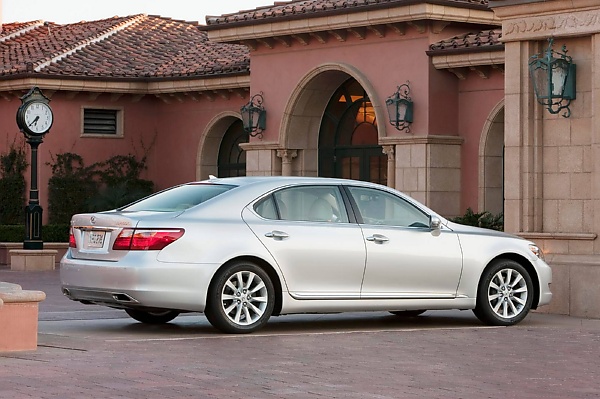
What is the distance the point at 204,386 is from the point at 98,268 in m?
3.54

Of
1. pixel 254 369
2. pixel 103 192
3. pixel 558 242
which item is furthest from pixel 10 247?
pixel 254 369

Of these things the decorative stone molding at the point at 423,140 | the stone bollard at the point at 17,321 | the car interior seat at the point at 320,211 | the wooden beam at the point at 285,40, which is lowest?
the stone bollard at the point at 17,321

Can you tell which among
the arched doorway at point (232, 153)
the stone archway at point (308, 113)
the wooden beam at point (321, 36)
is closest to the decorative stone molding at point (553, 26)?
the wooden beam at point (321, 36)

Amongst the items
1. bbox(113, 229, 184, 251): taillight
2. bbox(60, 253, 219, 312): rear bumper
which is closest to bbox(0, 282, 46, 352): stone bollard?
bbox(60, 253, 219, 312): rear bumper

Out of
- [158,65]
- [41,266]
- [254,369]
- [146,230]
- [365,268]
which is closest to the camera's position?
[254,369]

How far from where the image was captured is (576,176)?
1464 centimetres

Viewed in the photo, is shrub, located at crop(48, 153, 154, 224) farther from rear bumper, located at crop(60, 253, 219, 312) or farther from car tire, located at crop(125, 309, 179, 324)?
rear bumper, located at crop(60, 253, 219, 312)

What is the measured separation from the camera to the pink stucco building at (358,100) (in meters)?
14.7

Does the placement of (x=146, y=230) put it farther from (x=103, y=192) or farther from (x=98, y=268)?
(x=103, y=192)

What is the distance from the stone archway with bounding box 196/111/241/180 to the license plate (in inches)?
670

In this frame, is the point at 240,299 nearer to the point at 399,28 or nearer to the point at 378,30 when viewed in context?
the point at 399,28

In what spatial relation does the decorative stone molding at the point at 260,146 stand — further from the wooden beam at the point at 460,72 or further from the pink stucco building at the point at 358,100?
the wooden beam at the point at 460,72

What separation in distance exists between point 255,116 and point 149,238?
1418cm

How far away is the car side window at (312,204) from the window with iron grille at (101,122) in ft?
58.9
